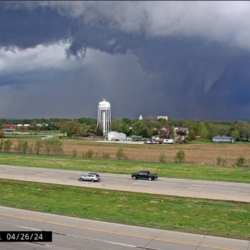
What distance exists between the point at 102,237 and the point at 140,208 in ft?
25.2

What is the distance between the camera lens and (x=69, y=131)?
174m

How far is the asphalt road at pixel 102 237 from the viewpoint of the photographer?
17.2 m

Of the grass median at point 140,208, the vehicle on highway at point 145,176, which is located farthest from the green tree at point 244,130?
the grass median at point 140,208

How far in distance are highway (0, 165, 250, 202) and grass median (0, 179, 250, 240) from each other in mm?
2197

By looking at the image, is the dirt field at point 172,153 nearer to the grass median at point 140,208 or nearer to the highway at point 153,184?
the highway at point 153,184

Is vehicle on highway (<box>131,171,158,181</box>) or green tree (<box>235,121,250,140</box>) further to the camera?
green tree (<box>235,121,250,140</box>)

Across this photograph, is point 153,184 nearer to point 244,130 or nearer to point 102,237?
point 102,237

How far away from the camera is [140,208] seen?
25.8 meters

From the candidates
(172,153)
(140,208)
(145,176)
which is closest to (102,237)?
(140,208)

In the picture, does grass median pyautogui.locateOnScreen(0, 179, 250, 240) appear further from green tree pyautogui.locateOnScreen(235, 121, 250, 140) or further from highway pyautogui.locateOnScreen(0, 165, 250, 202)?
green tree pyautogui.locateOnScreen(235, 121, 250, 140)

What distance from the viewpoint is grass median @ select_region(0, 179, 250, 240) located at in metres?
21.4

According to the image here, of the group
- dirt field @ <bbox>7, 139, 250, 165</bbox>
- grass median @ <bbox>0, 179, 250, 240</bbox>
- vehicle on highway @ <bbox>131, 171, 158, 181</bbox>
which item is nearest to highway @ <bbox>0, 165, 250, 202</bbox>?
vehicle on highway @ <bbox>131, 171, 158, 181</bbox>

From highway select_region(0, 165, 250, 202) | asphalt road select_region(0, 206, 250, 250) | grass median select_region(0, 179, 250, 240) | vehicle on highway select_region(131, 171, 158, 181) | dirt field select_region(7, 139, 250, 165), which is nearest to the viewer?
asphalt road select_region(0, 206, 250, 250)

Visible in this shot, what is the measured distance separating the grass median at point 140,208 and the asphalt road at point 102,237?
4.07ft
